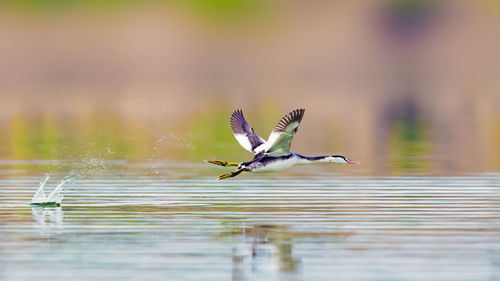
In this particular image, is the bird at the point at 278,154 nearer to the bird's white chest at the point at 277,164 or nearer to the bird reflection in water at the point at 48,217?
the bird's white chest at the point at 277,164

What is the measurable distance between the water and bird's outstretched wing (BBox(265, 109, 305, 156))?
0.88 m

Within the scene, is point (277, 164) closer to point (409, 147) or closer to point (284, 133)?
point (284, 133)

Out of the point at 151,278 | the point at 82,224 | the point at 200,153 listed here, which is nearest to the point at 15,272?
the point at 151,278

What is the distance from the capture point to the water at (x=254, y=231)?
18172 mm

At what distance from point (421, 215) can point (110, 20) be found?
16560 centimetres

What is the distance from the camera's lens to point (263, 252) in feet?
63.5

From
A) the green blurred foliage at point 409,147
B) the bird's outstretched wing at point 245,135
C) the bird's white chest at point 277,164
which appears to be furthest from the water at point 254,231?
the green blurred foliage at point 409,147

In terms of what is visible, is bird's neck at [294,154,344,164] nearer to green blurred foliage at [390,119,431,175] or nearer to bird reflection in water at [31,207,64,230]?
bird reflection in water at [31,207,64,230]

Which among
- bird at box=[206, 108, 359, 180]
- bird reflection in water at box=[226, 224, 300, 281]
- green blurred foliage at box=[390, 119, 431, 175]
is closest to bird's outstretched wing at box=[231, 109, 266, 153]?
bird at box=[206, 108, 359, 180]

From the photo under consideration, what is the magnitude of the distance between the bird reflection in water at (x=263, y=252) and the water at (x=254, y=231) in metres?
0.01

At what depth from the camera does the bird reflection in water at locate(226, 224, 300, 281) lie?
18.2 metres

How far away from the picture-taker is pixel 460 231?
20891 millimetres

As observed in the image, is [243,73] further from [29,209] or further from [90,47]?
[29,209]

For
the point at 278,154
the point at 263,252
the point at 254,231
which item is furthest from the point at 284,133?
the point at 263,252
